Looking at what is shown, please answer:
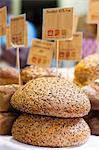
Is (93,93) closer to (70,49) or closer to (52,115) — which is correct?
(52,115)

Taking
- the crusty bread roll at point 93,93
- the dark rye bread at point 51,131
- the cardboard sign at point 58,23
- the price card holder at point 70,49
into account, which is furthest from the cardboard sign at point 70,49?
the dark rye bread at point 51,131

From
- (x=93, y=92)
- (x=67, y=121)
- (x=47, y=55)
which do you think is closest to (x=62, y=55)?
(x=47, y=55)

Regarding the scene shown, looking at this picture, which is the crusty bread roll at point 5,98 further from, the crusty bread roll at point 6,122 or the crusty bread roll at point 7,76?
the crusty bread roll at point 7,76

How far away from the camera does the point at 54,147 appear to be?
907mm

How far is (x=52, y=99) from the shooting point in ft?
2.96

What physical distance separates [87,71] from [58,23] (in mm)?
255

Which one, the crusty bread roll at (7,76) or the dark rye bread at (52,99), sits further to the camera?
the crusty bread roll at (7,76)

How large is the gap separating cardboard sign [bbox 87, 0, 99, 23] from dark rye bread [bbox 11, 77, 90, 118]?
656mm

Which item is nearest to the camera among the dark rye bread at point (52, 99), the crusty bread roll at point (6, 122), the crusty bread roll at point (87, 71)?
the dark rye bread at point (52, 99)

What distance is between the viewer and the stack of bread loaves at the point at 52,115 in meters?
0.90

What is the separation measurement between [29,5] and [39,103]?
377 cm

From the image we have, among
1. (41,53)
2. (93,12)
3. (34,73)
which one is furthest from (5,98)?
(93,12)

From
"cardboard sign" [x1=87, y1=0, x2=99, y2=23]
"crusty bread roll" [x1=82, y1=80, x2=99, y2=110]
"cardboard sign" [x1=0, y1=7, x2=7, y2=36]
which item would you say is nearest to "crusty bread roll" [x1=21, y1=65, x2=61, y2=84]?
"cardboard sign" [x1=0, y1=7, x2=7, y2=36]

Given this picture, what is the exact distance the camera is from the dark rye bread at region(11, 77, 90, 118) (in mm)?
894
